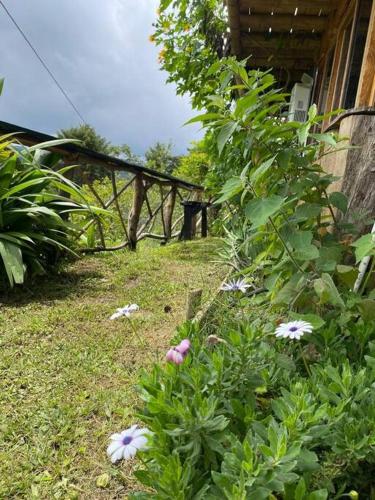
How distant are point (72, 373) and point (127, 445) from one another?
109 centimetres

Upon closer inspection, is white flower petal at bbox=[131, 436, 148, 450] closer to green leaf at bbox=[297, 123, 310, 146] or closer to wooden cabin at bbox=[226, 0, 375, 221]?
green leaf at bbox=[297, 123, 310, 146]

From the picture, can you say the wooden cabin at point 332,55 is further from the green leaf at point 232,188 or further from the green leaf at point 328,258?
the green leaf at point 232,188

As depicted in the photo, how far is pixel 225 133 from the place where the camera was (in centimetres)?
115

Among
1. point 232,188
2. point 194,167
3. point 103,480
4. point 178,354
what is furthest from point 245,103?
point 194,167

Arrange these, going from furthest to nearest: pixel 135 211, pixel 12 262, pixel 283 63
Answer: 1. pixel 135 211
2. pixel 283 63
3. pixel 12 262

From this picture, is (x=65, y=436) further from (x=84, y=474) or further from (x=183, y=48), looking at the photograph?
(x=183, y=48)

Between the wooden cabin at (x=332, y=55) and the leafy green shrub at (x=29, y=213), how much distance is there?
2044 millimetres

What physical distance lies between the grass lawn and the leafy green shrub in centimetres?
25

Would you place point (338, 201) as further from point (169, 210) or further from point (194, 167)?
point (194, 167)

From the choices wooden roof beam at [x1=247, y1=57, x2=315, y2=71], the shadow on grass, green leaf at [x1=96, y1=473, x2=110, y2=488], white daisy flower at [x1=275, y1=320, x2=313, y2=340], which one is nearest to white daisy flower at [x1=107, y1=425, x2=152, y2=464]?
white daisy flower at [x1=275, y1=320, x2=313, y2=340]

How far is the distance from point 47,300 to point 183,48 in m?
4.28

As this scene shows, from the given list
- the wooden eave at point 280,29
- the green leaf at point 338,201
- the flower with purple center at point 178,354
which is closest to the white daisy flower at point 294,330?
the flower with purple center at point 178,354

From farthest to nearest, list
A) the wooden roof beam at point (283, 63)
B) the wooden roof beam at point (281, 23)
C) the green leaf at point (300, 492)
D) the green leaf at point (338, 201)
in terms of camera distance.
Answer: the wooden roof beam at point (283, 63) < the wooden roof beam at point (281, 23) < the green leaf at point (338, 201) < the green leaf at point (300, 492)

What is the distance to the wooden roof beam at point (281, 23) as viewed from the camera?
3315mm
